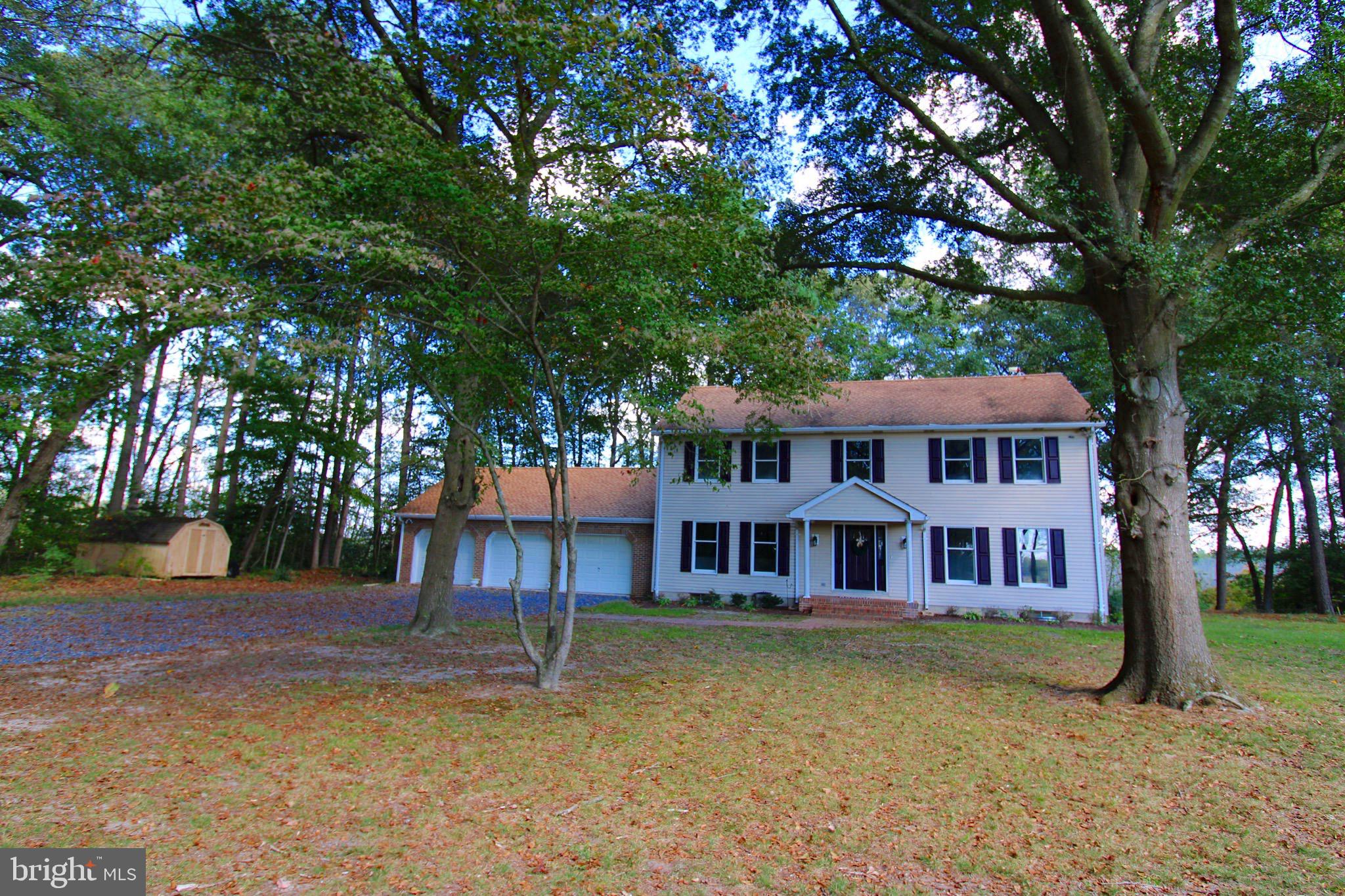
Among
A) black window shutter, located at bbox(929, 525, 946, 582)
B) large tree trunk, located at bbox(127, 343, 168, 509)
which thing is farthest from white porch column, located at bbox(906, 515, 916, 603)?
large tree trunk, located at bbox(127, 343, 168, 509)

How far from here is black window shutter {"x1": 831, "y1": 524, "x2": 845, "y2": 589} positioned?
1838 cm

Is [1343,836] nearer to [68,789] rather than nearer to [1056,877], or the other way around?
[1056,877]

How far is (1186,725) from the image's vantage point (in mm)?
6242

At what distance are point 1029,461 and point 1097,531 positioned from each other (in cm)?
217

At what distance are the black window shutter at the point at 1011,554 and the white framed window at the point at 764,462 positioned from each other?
5941 mm

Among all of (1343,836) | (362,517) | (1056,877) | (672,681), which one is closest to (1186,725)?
(1343,836)

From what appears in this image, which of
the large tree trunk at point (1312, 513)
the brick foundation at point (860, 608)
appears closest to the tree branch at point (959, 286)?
the brick foundation at point (860, 608)

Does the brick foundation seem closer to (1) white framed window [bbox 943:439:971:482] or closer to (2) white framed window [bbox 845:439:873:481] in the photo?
(2) white framed window [bbox 845:439:873:481]

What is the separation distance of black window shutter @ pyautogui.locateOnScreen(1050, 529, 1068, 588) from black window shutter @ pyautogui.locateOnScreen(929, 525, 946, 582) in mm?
2428

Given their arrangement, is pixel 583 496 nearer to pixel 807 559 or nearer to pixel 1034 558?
pixel 807 559

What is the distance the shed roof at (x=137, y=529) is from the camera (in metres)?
20.8

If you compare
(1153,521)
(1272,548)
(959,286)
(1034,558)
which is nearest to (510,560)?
(1034,558)

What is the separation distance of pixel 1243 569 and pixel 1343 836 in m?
48.0

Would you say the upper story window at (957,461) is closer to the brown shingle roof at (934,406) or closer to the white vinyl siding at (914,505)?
the white vinyl siding at (914,505)
